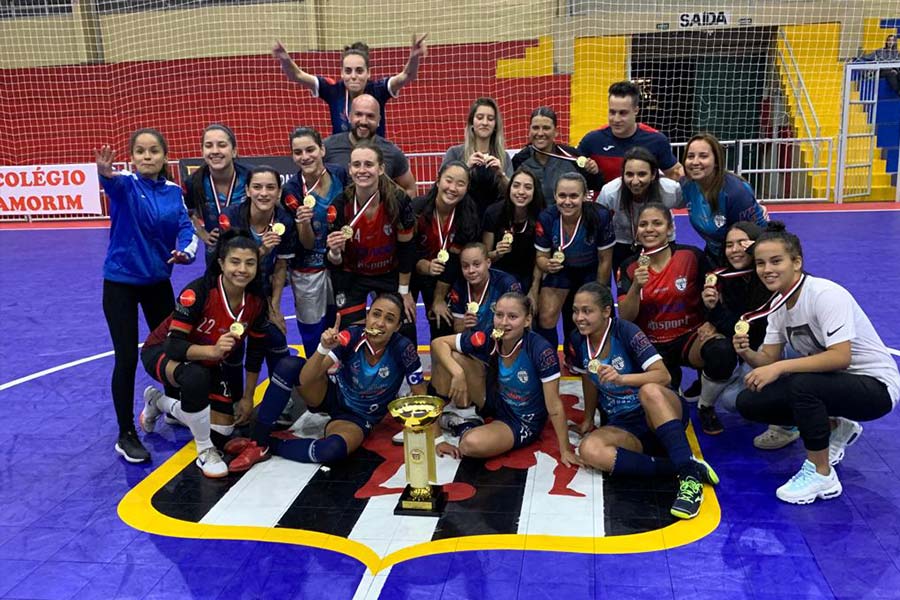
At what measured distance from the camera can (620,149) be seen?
5.38 m

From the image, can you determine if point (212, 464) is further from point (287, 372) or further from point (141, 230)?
point (141, 230)

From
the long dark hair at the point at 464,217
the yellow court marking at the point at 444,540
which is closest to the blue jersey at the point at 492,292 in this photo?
the long dark hair at the point at 464,217

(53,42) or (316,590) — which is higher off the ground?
(53,42)

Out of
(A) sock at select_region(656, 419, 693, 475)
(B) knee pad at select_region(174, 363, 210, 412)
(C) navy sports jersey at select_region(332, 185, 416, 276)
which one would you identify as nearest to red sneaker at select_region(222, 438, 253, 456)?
(B) knee pad at select_region(174, 363, 210, 412)

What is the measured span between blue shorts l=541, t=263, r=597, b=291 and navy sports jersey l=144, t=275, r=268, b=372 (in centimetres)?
182

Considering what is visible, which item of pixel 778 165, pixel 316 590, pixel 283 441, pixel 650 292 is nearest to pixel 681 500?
pixel 650 292

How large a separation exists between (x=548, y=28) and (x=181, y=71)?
7770mm

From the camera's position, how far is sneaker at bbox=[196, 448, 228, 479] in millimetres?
4246

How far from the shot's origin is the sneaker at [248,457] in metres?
4.32

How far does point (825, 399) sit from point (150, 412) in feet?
12.6

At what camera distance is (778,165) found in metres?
14.8

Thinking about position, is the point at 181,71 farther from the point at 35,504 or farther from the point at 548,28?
the point at 35,504

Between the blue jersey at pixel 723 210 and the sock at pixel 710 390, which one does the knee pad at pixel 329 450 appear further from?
the blue jersey at pixel 723 210

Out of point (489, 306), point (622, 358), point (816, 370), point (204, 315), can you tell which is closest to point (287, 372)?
point (204, 315)
